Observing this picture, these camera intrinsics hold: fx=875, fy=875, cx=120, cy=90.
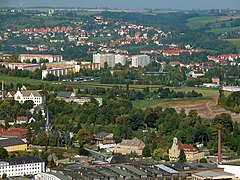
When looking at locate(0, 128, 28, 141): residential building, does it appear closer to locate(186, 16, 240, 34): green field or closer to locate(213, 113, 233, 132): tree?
locate(213, 113, 233, 132): tree

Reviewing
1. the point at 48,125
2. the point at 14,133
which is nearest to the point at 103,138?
the point at 48,125

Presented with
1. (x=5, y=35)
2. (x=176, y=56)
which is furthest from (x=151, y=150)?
A: (x=5, y=35)

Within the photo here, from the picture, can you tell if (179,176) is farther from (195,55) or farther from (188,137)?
(195,55)

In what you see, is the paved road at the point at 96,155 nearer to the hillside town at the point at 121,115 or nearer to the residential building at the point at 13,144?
the hillside town at the point at 121,115

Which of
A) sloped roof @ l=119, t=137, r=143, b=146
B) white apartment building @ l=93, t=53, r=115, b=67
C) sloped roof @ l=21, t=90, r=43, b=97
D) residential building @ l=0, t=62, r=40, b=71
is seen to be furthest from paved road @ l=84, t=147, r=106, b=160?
→ white apartment building @ l=93, t=53, r=115, b=67

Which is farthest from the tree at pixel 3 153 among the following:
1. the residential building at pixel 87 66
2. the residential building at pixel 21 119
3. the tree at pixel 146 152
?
the residential building at pixel 87 66
